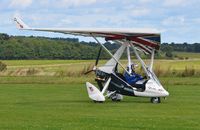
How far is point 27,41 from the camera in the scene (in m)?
117

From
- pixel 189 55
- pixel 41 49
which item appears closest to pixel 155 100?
pixel 189 55

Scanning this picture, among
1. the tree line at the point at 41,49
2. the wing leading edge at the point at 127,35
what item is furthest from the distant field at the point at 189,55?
Answer: the wing leading edge at the point at 127,35

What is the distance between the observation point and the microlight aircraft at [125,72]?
30750mm

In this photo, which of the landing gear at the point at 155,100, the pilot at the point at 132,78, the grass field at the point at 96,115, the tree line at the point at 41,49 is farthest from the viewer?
the tree line at the point at 41,49

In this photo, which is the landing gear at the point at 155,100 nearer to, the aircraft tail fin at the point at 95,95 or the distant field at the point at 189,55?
the aircraft tail fin at the point at 95,95

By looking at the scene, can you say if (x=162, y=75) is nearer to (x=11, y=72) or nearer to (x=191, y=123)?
(x=11, y=72)

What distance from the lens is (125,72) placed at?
105ft

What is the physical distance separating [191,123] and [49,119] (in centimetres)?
484

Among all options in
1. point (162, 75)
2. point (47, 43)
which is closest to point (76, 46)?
point (47, 43)

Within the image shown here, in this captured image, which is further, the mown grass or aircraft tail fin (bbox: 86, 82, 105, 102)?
aircraft tail fin (bbox: 86, 82, 105, 102)

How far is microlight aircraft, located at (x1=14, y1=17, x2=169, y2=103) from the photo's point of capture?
30.8 meters

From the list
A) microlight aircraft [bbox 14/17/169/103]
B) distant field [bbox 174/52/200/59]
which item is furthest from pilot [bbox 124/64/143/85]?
distant field [bbox 174/52/200/59]

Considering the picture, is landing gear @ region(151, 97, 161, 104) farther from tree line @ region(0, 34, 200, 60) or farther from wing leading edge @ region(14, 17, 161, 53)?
tree line @ region(0, 34, 200, 60)

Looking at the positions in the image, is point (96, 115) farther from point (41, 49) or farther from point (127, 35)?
point (41, 49)
